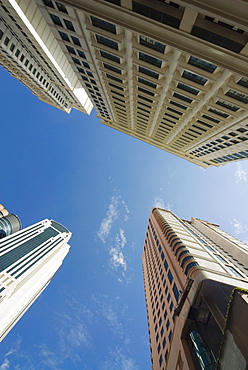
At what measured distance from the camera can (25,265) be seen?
118 m

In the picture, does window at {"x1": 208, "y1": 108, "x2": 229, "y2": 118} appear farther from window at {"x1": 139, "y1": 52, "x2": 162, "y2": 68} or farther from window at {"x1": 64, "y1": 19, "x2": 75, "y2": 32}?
window at {"x1": 64, "y1": 19, "x2": 75, "y2": 32}

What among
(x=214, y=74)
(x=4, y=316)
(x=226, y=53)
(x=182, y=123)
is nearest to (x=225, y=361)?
(x=226, y=53)

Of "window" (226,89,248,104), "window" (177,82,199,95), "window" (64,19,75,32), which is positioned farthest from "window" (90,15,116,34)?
"window" (226,89,248,104)

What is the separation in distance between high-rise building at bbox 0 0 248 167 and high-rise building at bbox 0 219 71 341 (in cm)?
10882

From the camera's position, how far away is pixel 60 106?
91.3m

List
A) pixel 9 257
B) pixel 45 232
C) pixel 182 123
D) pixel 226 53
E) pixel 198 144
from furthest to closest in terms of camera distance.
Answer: pixel 45 232, pixel 9 257, pixel 198 144, pixel 182 123, pixel 226 53

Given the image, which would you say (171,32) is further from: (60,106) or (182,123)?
(60,106)

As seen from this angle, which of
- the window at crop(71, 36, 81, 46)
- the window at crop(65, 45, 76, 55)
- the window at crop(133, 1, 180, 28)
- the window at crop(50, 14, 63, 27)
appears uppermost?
the window at crop(65, 45, 76, 55)

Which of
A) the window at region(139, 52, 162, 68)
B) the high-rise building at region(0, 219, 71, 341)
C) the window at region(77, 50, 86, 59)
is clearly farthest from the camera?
the high-rise building at region(0, 219, 71, 341)

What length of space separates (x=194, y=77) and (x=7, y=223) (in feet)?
578

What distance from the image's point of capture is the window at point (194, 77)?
20.3 meters

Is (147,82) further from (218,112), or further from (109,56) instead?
(218,112)

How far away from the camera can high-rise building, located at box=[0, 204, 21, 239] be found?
14948 centimetres

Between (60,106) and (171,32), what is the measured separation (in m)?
88.5
